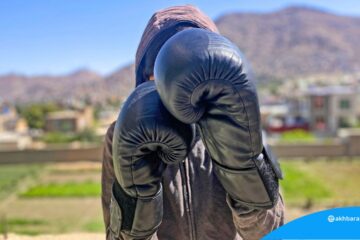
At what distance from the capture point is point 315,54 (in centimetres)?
9750

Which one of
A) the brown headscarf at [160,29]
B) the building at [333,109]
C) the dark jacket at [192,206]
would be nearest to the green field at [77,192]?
the building at [333,109]

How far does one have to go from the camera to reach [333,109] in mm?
23484

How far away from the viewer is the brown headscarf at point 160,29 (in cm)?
118

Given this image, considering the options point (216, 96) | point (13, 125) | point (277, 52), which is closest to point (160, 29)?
point (216, 96)

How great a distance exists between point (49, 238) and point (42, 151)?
15.6 meters

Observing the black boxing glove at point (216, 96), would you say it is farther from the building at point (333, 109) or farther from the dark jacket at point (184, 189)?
the building at point (333, 109)

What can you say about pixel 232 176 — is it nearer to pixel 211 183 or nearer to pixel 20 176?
pixel 211 183

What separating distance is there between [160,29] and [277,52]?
103 meters

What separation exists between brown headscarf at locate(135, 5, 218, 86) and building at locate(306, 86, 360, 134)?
23.2 metres

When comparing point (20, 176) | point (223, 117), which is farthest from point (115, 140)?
point (20, 176)

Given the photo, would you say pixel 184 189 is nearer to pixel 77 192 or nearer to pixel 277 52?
pixel 77 192

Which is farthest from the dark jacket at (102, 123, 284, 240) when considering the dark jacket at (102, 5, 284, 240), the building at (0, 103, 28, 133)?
the building at (0, 103, 28, 133)

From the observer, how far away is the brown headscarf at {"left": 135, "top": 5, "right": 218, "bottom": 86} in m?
1.18

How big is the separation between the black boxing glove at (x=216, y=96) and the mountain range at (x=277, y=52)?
74.9 meters
